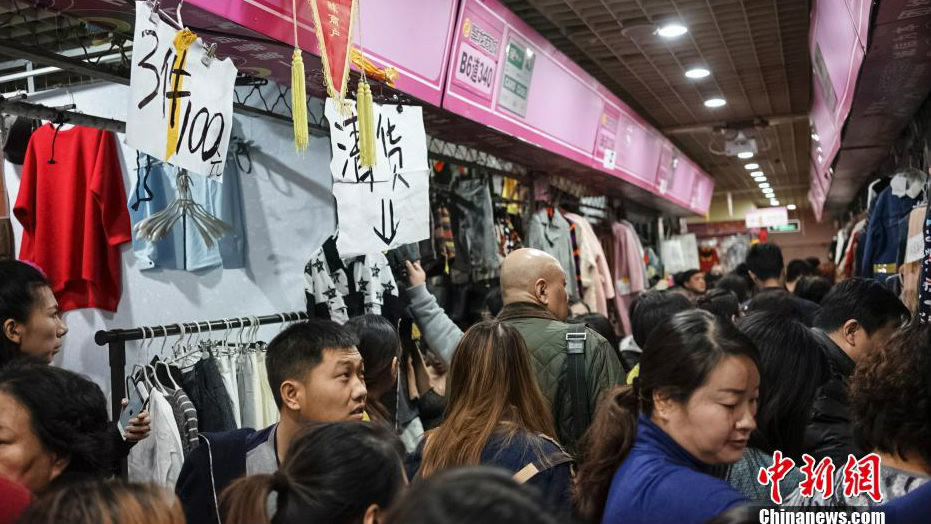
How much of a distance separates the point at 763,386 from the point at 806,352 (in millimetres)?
187

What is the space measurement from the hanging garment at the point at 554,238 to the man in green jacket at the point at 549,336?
11.8ft

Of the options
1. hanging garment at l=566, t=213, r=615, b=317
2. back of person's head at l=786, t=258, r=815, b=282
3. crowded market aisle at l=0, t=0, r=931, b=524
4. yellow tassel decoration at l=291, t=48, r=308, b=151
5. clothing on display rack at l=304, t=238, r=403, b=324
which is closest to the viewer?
crowded market aisle at l=0, t=0, r=931, b=524

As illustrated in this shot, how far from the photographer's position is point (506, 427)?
106 inches

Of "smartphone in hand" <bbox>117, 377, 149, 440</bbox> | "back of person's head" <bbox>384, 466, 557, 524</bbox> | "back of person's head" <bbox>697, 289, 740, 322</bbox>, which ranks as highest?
"back of person's head" <bbox>697, 289, 740, 322</bbox>

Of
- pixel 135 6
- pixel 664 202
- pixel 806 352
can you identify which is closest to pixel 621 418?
pixel 806 352

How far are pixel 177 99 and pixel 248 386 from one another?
63.0 inches

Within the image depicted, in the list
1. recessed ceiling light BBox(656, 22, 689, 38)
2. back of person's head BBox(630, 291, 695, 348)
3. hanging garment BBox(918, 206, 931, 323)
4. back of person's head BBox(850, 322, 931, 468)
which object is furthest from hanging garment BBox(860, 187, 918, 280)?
back of person's head BBox(850, 322, 931, 468)

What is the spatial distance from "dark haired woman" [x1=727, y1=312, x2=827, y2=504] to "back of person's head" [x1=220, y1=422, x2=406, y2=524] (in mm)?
1096

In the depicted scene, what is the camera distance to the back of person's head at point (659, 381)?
81.1 inches

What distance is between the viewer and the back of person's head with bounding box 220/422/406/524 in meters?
1.73

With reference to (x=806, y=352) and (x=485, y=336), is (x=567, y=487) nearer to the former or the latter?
(x=485, y=336)

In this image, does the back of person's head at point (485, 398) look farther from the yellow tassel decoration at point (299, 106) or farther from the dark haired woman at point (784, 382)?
the yellow tassel decoration at point (299, 106)

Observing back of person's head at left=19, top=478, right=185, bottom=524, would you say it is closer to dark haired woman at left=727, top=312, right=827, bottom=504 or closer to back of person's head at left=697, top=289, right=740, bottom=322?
dark haired woman at left=727, top=312, right=827, bottom=504

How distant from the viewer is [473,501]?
109cm
